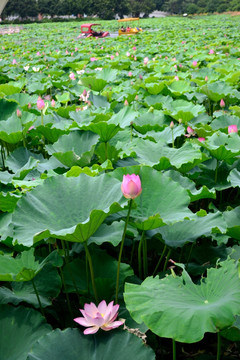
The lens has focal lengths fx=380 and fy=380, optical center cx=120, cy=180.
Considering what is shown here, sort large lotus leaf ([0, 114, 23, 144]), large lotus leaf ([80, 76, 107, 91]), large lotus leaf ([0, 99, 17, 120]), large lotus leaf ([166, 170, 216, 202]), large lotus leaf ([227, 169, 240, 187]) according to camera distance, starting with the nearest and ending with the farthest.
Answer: large lotus leaf ([166, 170, 216, 202]) < large lotus leaf ([227, 169, 240, 187]) < large lotus leaf ([0, 114, 23, 144]) < large lotus leaf ([0, 99, 17, 120]) < large lotus leaf ([80, 76, 107, 91])

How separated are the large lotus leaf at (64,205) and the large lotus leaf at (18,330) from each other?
0.46 ft

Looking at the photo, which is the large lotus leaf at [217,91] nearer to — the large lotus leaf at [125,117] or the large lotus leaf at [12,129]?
the large lotus leaf at [125,117]

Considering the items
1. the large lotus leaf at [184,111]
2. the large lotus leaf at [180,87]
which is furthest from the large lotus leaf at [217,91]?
the large lotus leaf at [184,111]

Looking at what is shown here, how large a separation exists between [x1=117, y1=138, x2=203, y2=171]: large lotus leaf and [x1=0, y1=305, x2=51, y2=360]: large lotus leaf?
2.05ft

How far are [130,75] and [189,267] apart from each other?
2.73 metres

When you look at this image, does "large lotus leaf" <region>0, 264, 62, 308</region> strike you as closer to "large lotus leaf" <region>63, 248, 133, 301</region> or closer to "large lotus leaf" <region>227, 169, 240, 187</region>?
"large lotus leaf" <region>63, 248, 133, 301</region>

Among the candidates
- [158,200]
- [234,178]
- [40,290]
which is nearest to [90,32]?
[234,178]

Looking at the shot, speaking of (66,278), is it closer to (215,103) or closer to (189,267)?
(189,267)

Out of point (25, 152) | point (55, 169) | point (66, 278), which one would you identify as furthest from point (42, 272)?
point (25, 152)

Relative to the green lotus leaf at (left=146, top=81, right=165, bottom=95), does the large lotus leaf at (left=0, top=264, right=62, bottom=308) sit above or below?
below

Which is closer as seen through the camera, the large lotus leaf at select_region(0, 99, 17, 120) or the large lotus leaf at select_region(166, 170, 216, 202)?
the large lotus leaf at select_region(166, 170, 216, 202)

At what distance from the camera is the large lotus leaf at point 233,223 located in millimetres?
956

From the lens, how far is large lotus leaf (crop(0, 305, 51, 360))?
692 mm

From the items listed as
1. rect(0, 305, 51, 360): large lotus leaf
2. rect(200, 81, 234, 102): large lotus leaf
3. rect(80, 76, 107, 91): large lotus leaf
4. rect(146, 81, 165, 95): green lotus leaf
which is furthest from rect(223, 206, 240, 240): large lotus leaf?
rect(80, 76, 107, 91): large lotus leaf
